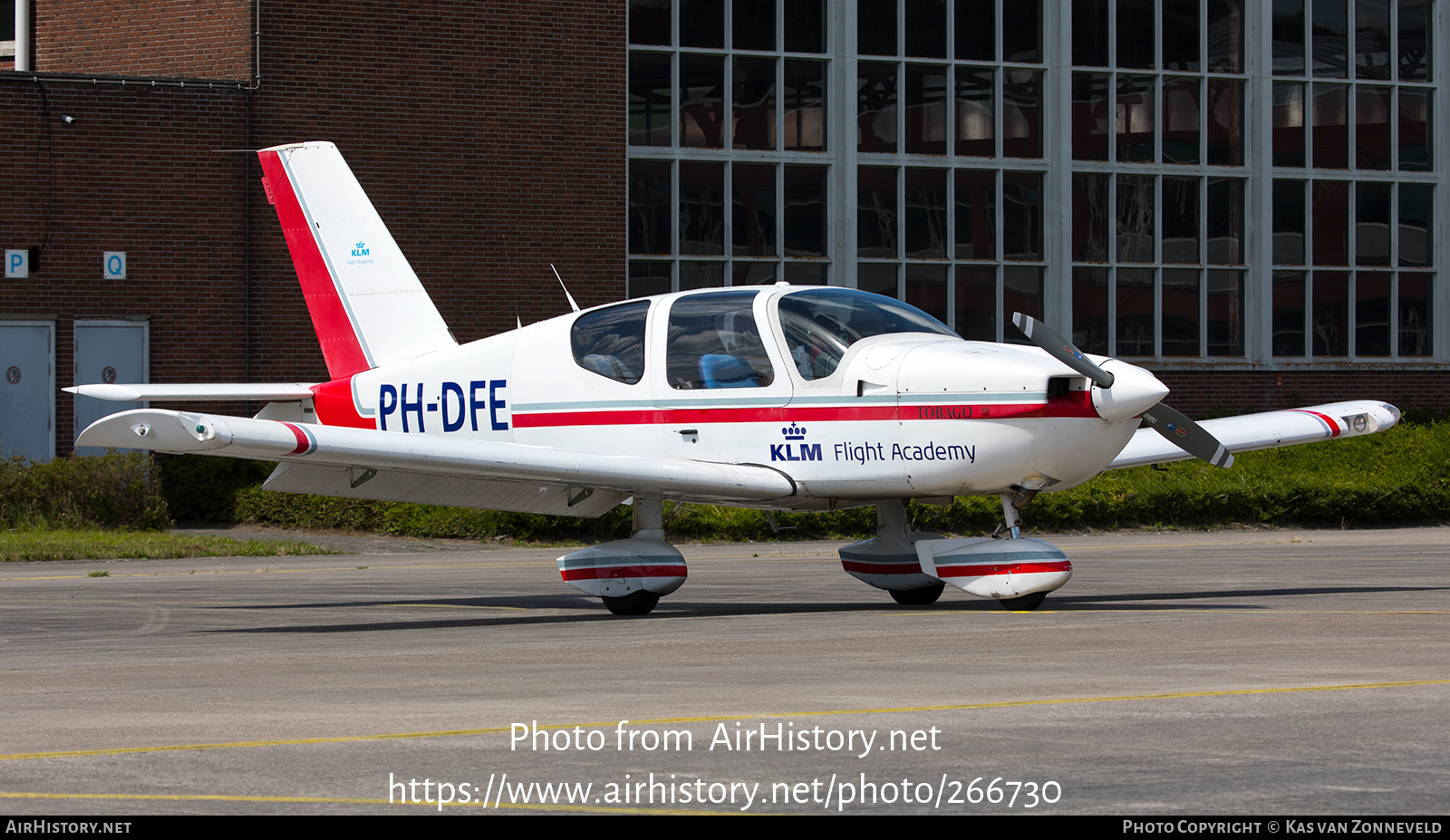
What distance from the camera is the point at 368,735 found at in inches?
237

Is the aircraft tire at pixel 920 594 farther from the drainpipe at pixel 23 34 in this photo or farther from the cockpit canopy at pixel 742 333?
the drainpipe at pixel 23 34

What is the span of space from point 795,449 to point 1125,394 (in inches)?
90.8

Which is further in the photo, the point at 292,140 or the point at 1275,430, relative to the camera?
the point at 292,140

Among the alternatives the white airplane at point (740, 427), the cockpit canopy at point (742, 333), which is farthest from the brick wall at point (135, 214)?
the cockpit canopy at point (742, 333)

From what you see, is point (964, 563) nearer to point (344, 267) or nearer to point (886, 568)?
point (886, 568)

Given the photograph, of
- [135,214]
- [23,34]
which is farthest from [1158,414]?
[23,34]

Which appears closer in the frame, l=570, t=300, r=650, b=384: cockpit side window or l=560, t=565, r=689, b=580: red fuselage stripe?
l=560, t=565, r=689, b=580: red fuselage stripe

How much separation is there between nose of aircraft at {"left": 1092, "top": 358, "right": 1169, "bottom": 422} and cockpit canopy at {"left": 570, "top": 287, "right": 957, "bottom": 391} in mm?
1393

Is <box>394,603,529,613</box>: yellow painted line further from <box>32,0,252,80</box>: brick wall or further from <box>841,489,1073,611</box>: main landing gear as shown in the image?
<box>32,0,252,80</box>: brick wall

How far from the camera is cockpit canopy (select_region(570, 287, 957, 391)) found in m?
11.3

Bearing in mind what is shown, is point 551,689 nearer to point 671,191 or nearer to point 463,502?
point 463,502

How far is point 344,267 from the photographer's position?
14.1m

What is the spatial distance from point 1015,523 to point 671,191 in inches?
654

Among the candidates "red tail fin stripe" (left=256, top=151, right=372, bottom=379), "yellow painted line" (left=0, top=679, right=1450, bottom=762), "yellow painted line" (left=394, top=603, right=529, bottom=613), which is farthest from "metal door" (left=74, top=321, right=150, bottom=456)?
"yellow painted line" (left=0, top=679, right=1450, bottom=762)
